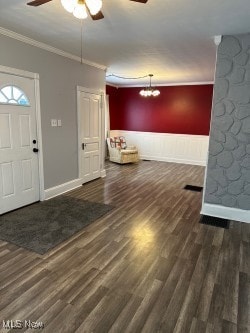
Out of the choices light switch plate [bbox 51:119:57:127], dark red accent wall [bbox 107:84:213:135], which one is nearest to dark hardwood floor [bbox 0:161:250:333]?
light switch plate [bbox 51:119:57:127]

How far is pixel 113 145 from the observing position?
8.02 metres

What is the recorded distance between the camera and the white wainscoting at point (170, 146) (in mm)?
7820

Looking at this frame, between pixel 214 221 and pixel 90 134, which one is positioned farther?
pixel 90 134

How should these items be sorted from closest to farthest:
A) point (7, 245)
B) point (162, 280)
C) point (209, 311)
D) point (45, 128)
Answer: point (209, 311) → point (162, 280) → point (7, 245) → point (45, 128)

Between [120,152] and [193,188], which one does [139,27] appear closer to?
[193,188]

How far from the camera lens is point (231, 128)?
3367mm

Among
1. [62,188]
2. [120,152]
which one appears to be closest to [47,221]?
[62,188]

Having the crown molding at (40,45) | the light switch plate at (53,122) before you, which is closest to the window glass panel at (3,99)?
the crown molding at (40,45)

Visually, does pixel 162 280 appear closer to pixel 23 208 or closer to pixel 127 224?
pixel 127 224

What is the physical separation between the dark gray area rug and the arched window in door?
5.53ft

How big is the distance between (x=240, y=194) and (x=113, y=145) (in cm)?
514

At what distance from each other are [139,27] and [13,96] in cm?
205

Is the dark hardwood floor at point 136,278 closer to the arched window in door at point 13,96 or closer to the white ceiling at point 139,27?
the arched window in door at point 13,96

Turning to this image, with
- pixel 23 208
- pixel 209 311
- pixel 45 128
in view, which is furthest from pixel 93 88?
pixel 209 311
